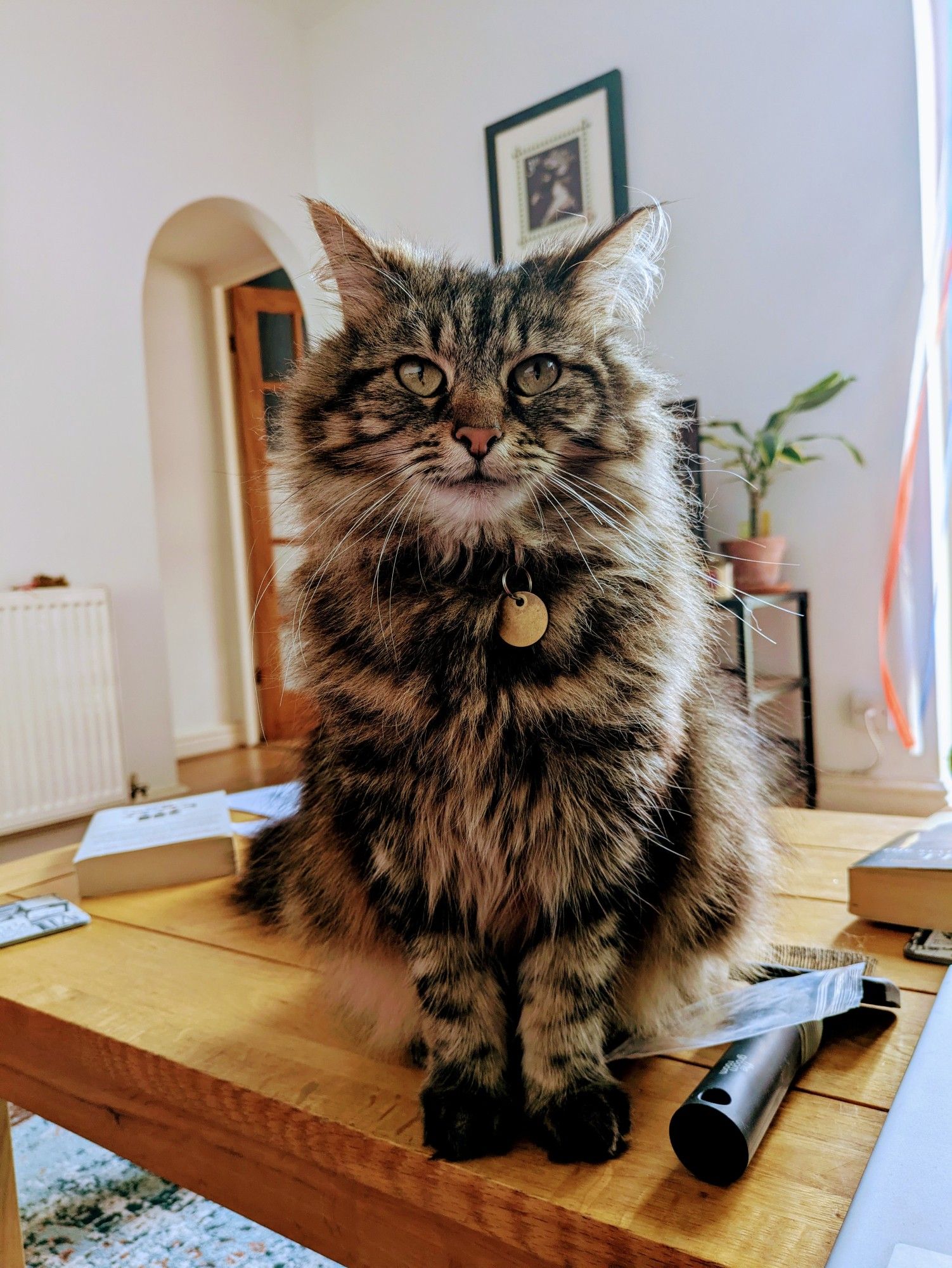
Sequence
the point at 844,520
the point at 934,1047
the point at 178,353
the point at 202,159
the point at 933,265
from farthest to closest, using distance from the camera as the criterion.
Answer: the point at 178,353, the point at 202,159, the point at 844,520, the point at 933,265, the point at 934,1047

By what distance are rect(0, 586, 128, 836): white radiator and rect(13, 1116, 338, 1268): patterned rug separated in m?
1.64

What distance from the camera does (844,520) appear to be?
105 inches

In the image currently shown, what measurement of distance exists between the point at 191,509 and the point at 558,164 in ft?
8.60

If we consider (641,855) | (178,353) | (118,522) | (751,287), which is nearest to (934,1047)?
(641,855)

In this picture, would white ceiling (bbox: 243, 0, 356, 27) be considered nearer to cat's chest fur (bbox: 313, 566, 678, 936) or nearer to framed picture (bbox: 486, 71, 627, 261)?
framed picture (bbox: 486, 71, 627, 261)

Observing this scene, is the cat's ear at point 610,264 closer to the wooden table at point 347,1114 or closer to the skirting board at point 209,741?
the wooden table at point 347,1114

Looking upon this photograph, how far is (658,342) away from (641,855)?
2.67 meters

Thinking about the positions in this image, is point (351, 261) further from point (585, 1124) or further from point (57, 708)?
point (57, 708)

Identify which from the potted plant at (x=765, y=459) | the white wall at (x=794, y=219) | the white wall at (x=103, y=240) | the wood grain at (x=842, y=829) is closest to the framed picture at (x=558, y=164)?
the white wall at (x=794, y=219)

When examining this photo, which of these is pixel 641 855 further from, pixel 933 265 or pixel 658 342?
pixel 658 342

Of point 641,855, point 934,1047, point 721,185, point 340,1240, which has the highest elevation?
point 721,185

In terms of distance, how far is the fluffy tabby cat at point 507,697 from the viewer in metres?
0.62

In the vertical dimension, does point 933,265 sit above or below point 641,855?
above

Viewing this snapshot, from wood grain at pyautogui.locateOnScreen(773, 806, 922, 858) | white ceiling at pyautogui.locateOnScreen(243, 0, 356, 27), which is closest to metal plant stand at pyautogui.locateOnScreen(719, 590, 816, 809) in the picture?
wood grain at pyautogui.locateOnScreen(773, 806, 922, 858)
